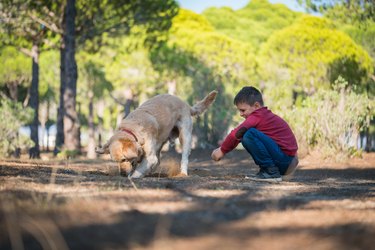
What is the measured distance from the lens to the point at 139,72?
2775 cm

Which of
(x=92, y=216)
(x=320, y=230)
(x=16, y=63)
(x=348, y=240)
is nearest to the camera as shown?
(x=348, y=240)

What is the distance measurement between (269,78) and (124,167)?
24994 mm

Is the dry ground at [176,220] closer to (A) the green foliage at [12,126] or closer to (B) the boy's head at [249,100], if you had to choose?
(B) the boy's head at [249,100]

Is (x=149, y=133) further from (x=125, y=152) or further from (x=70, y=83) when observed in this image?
(x=70, y=83)

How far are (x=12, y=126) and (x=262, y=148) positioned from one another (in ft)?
44.3

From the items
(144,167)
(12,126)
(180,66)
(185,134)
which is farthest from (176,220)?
(180,66)

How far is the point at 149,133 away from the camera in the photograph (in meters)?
6.49

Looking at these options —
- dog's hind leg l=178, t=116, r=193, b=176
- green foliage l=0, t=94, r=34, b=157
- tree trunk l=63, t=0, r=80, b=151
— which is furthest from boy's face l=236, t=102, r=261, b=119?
green foliage l=0, t=94, r=34, b=157

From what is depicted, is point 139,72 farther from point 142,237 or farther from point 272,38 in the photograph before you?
point 142,237

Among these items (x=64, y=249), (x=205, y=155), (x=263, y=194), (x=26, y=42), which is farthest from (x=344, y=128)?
(x=26, y=42)

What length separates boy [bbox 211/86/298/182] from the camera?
225 inches

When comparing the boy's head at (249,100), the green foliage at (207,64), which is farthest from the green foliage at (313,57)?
the boy's head at (249,100)

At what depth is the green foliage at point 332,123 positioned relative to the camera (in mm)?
12578

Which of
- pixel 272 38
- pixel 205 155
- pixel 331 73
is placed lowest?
pixel 205 155
